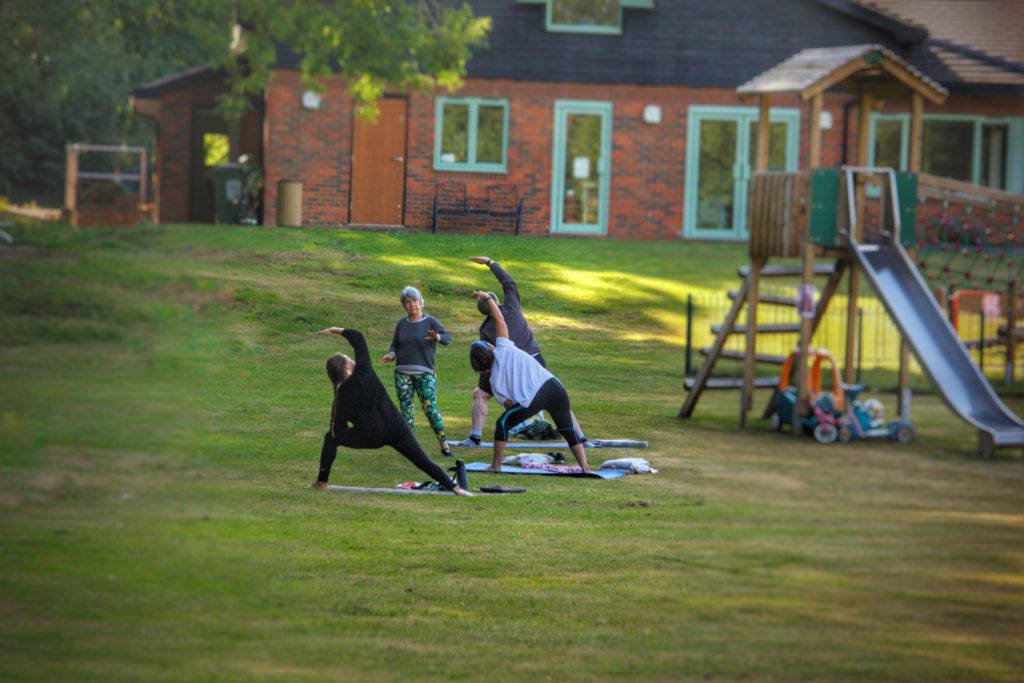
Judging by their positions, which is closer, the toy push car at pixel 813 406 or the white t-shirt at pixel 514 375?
the white t-shirt at pixel 514 375

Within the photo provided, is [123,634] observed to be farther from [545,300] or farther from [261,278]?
[545,300]

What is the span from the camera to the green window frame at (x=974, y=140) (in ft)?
9.62

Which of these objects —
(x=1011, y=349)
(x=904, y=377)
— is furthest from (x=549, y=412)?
(x=1011, y=349)

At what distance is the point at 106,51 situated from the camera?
1.90 meters

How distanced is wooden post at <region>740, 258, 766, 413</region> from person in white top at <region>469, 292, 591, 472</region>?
0.73 meters

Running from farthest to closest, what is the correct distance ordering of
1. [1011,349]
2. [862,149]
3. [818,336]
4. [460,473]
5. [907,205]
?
[1011,349] → [818,336] → [907,205] → [862,149] → [460,473]

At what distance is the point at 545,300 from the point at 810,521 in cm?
102

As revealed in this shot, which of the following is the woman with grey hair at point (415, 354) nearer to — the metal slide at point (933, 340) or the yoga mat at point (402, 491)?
the yoga mat at point (402, 491)

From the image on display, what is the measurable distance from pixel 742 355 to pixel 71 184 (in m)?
2.28

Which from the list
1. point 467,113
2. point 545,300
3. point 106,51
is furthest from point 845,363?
point 106,51

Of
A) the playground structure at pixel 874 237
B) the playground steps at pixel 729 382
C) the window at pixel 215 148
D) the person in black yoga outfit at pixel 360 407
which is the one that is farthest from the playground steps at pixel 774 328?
the window at pixel 215 148

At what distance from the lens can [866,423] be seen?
362 centimetres

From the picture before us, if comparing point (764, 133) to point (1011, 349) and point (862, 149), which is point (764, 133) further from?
point (1011, 349)

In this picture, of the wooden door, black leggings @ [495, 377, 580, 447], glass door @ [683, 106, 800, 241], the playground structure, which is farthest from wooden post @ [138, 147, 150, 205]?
the playground structure
